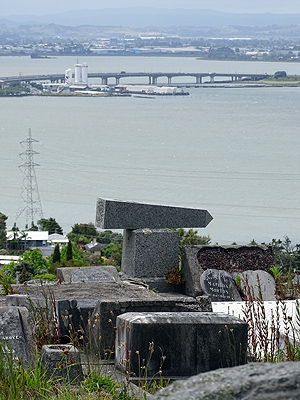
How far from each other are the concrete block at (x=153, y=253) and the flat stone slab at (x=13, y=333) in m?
2.99

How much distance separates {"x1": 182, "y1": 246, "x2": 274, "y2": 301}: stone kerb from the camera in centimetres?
596

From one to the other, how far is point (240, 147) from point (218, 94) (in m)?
56.6

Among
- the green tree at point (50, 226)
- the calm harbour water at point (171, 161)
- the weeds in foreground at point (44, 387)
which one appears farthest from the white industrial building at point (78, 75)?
the weeds in foreground at point (44, 387)

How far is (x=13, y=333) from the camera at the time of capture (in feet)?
10.1

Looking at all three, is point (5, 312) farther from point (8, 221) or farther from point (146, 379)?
point (8, 221)

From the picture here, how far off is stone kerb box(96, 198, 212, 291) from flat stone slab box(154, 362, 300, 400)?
478 cm

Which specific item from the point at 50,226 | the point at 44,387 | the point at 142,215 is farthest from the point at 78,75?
the point at 44,387

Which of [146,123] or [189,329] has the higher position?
[189,329]

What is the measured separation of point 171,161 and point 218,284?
1388 inches

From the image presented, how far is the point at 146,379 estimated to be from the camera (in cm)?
284

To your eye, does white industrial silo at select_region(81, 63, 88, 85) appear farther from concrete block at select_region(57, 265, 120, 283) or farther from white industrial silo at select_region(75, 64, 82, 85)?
concrete block at select_region(57, 265, 120, 283)

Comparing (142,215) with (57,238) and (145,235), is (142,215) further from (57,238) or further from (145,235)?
(57,238)

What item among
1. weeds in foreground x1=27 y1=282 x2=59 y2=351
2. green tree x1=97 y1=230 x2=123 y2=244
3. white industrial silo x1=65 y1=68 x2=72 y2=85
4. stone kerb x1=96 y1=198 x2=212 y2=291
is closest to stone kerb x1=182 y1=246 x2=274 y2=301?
stone kerb x1=96 y1=198 x2=212 y2=291

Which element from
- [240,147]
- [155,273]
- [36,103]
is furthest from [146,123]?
[155,273]
